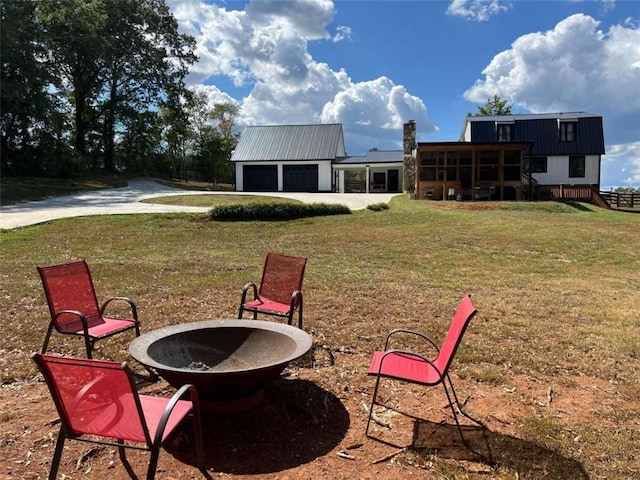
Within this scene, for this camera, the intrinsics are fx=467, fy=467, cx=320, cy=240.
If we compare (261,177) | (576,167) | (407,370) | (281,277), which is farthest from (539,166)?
(407,370)

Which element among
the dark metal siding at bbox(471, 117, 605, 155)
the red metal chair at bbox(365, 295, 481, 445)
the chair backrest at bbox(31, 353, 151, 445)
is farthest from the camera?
the dark metal siding at bbox(471, 117, 605, 155)

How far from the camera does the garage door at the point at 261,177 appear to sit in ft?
124

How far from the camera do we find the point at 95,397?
2.43m

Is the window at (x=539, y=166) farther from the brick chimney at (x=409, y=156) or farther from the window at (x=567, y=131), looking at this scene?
the brick chimney at (x=409, y=156)

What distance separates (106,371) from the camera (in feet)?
7.55

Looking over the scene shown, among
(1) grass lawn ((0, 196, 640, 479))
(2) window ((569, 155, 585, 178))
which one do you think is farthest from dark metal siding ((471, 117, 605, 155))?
(1) grass lawn ((0, 196, 640, 479))

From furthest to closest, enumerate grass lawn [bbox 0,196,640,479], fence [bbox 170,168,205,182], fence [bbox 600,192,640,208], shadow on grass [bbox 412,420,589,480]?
1. fence [bbox 170,168,205,182]
2. fence [bbox 600,192,640,208]
3. grass lawn [bbox 0,196,640,479]
4. shadow on grass [bbox 412,420,589,480]

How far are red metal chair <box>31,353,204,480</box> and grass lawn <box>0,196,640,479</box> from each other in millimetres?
2037

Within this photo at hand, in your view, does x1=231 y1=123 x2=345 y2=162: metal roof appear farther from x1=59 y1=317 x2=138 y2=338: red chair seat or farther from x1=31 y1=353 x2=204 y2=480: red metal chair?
x1=31 y1=353 x2=204 y2=480: red metal chair

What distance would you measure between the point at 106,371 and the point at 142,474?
0.98 m

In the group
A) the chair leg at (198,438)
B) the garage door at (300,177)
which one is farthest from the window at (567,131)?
the chair leg at (198,438)

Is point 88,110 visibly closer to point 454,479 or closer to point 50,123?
point 50,123

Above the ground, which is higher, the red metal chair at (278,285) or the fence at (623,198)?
the fence at (623,198)

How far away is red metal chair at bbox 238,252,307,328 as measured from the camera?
5.32 meters
